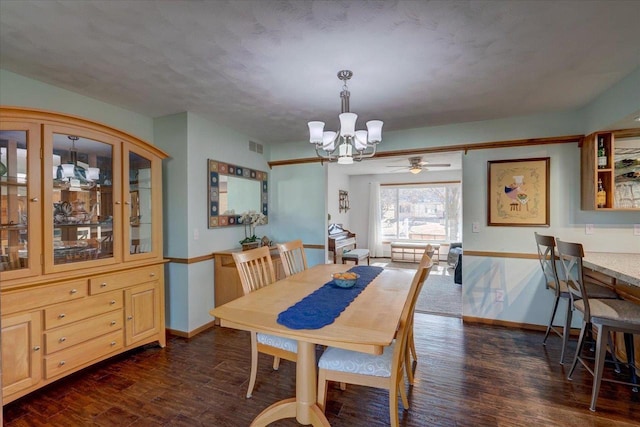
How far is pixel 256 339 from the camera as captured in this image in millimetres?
2145

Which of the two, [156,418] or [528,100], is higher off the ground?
[528,100]

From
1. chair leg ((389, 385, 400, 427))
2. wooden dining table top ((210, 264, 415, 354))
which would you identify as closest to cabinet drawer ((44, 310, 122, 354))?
wooden dining table top ((210, 264, 415, 354))

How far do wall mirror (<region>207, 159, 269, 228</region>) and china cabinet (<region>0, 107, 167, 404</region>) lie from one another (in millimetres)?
663

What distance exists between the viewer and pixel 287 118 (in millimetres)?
3381

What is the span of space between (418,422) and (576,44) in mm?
2617

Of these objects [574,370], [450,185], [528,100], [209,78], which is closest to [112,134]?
[209,78]

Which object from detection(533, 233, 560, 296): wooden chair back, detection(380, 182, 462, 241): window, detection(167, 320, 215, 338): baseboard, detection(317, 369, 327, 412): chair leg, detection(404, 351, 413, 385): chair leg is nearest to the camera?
detection(317, 369, 327, 412): chair leg

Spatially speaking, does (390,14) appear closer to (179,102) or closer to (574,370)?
(179,102)

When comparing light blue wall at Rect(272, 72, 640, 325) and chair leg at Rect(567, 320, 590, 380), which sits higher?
light blue wall at Rect(272, 72, 640, 325)

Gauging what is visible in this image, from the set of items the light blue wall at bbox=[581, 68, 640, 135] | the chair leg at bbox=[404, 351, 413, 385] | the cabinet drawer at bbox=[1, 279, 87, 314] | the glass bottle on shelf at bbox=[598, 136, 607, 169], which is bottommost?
the chair leg at bbox=[404, 351, 413, 385]

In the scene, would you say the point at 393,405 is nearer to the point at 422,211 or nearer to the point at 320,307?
the point at 320,307

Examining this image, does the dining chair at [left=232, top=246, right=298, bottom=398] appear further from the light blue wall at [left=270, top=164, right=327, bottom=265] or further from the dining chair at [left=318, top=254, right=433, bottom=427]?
the light blue wall at [left=270, top=164, right=327, bottom=265]

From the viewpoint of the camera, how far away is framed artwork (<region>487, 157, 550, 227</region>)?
3336 millimetres

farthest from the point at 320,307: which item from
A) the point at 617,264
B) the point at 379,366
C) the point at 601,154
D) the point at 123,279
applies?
the point at 601,154
